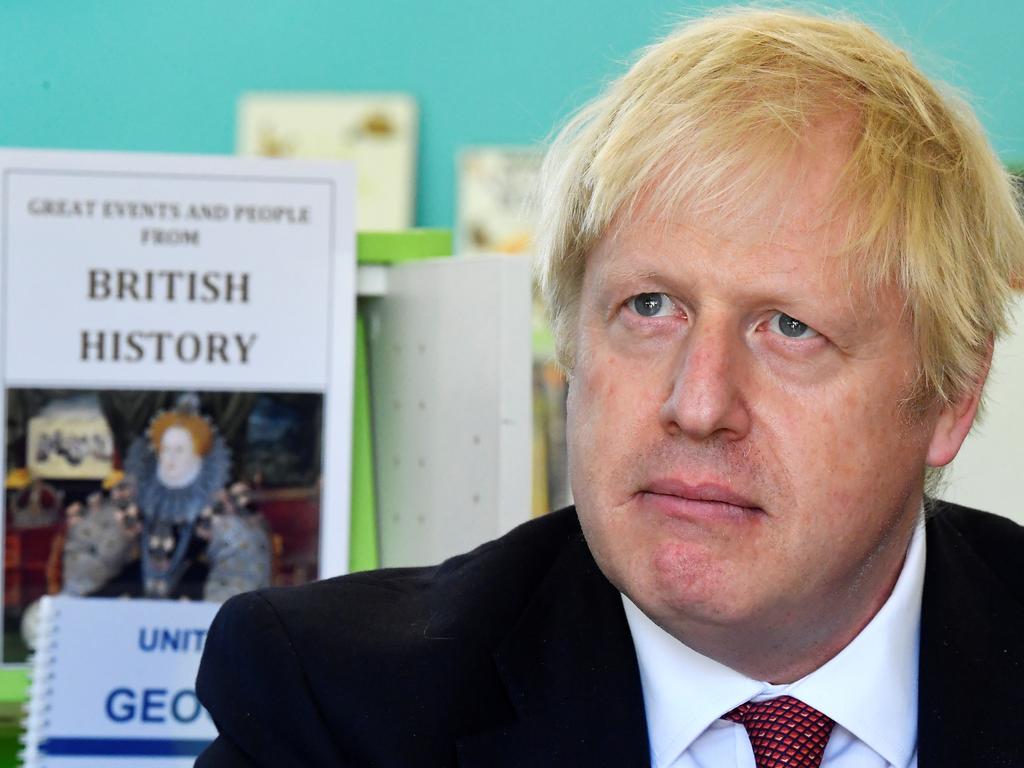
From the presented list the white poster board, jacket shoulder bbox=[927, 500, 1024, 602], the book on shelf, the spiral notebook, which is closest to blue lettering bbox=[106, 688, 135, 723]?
the spiral notebook

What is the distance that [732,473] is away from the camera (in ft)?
3.51

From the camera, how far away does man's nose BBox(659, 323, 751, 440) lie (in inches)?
41.4

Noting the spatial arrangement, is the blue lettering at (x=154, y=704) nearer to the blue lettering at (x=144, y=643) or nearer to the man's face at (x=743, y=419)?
the blue lettering at (x=144, y=643)

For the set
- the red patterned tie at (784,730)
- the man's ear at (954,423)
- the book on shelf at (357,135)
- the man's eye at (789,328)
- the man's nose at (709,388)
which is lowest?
the red patterned tie at (784,730)

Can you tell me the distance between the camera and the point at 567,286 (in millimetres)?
1264

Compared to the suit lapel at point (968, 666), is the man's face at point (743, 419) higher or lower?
higher

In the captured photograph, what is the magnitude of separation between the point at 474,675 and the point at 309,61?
3.88 meters

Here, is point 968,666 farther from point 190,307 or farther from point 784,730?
point 190,307

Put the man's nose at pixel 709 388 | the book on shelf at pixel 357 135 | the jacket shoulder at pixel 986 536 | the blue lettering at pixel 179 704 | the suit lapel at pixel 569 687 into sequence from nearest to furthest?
the man's nose at pixel 709 388, the suit lapel at pixel 569 687, the jacket shoulder at pixel 986 536, the blue lettering at pixel 179 704, the book on shelf at pixel 357 135

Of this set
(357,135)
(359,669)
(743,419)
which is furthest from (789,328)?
(357,135)

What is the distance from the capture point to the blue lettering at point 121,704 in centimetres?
146

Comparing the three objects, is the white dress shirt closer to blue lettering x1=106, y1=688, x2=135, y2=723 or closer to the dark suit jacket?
the dark suit jacket

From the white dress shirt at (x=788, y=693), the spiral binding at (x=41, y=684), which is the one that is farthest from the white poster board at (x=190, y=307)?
the white dress shirt at (x=788, y=693)

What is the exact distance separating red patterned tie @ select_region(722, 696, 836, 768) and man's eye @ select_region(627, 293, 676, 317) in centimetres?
33
